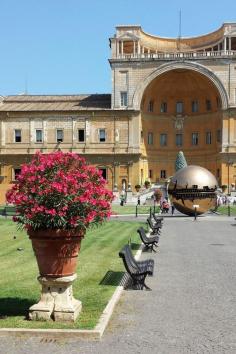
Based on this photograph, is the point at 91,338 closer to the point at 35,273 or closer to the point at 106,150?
the point at 35,273

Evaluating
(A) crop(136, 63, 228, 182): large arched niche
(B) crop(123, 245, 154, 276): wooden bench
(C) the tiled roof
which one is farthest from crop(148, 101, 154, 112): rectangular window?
(B) crop(123, 245, 154, 276): wooden bench

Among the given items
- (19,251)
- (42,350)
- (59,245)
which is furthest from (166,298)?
(19,251)

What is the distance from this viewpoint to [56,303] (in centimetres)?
873

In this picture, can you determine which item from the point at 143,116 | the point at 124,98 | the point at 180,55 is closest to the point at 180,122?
the point at 143,116

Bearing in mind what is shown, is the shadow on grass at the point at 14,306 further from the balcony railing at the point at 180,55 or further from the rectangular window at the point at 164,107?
the rectangular window at the point at 164,107

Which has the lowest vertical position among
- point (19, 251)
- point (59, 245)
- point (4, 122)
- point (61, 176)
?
point (19, 251)

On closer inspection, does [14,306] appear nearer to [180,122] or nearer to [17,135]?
[17,135]

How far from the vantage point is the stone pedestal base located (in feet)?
28.2

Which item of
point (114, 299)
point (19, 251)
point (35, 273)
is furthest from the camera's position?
point (19, 251)

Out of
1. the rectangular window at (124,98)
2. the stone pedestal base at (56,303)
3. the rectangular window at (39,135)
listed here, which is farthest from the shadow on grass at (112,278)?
the rectangular window at (39,135)

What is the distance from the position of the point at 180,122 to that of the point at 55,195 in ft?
208

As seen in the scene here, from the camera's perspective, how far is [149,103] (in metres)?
68.9

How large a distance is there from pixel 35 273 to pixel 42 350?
19.6 ft

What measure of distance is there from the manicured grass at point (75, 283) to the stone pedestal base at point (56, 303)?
165 mm
